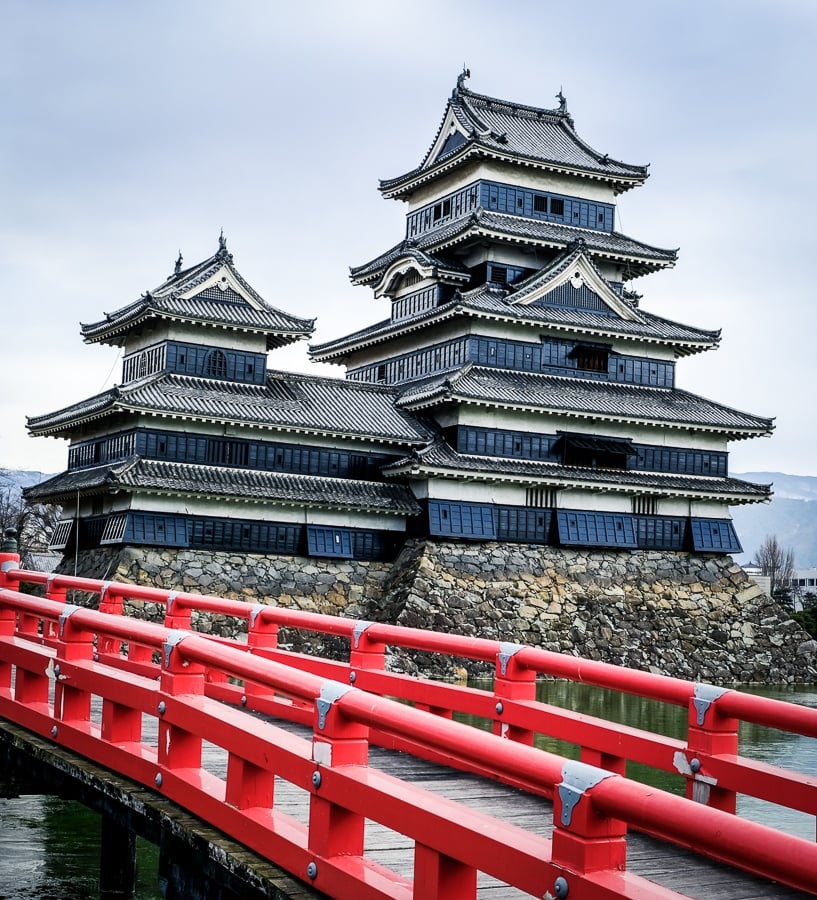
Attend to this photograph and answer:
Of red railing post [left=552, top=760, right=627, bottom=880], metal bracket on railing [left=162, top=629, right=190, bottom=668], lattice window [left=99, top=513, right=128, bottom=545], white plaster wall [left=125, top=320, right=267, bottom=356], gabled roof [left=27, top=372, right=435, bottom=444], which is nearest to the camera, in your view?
red railing post [left=552, top=760, right=627, bottom=880]

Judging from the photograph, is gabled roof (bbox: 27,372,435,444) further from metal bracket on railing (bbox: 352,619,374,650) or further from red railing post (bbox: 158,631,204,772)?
red railing post (bbox: 158,631,204,772)

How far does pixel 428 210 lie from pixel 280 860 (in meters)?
45.9

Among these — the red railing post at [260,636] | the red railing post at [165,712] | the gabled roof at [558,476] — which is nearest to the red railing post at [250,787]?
the red railing post at [165,712]

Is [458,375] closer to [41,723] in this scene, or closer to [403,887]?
[41,723]

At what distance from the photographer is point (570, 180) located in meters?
48.6

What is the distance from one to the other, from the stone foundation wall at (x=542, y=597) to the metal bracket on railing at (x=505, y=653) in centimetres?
2778

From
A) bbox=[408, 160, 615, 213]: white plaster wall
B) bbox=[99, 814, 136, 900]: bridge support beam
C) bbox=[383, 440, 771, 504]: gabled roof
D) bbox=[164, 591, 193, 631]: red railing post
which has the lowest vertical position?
bbox=[99, 814, 136, 900]: bridge support beam

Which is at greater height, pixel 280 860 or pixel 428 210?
pixel 428 210

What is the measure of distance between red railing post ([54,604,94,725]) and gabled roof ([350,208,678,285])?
35.7 m

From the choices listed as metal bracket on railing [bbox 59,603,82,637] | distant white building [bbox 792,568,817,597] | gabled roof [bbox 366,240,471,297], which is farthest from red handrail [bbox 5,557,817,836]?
distant white building [bbox 792,568,817,597]

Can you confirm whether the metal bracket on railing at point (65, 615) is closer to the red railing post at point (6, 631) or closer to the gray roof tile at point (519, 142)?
the red railing post at point (6, 631)

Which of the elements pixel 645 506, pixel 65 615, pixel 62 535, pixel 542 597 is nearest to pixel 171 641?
pixel 65 615

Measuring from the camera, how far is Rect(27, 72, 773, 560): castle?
38656 mm

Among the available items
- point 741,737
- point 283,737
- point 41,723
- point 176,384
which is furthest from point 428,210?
point 283,737
